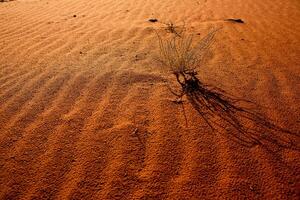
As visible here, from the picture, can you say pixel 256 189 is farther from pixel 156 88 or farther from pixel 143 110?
pixel 156 88

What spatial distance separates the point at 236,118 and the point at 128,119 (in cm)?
89

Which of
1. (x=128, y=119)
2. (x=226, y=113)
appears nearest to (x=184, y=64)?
(x=226, y=113)

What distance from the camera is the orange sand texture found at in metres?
1.41

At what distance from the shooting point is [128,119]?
1.87m

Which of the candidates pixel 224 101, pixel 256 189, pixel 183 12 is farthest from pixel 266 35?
pixel 256 189

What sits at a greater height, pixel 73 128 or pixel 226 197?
pixel 73 128

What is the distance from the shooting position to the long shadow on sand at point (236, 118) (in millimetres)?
1690

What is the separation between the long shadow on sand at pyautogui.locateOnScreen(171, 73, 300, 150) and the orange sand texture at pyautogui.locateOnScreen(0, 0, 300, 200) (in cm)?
4

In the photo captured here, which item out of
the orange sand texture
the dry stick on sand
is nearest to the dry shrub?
the dry stick on sand

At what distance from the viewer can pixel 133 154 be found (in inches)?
62.5

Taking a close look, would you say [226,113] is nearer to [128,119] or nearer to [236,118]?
[236,118]

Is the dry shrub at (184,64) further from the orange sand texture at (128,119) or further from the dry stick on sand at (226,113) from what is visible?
the orange sand texture at (128,119)

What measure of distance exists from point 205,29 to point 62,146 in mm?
3087

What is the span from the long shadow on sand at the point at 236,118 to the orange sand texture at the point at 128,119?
0.13 feet
